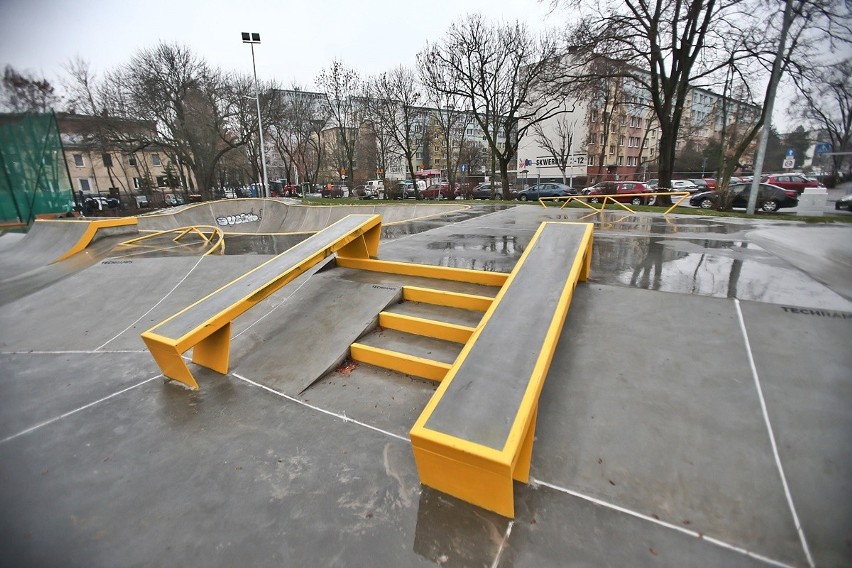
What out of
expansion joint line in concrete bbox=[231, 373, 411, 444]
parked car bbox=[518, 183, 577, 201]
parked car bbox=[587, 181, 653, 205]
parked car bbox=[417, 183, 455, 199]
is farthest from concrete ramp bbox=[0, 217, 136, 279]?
parked car bbox=[518, 183, 577, 201]

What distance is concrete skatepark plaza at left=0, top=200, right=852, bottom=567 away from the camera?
6.70 ft

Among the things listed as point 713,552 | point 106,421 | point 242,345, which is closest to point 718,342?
point 713,552

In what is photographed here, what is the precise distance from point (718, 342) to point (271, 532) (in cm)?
392

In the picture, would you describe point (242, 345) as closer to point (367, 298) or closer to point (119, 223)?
point (367, 298)

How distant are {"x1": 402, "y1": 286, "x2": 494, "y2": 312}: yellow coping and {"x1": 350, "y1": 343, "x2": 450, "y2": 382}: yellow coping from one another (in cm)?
100

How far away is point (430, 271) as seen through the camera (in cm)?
520

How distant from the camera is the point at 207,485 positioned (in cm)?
253

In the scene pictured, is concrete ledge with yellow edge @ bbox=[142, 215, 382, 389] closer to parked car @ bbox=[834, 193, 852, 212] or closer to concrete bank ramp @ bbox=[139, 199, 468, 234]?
parked car @ bbox=[834, 193, 852, 212]

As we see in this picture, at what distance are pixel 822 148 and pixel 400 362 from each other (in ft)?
13.3

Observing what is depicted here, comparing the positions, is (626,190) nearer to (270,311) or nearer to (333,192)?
(270,311)

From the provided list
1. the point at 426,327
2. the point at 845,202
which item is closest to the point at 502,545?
the point at 426,327

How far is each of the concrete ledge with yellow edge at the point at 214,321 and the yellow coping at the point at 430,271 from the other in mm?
728

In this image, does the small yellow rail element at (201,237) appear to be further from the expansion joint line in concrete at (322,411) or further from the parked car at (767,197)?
the parked car at (767,197)

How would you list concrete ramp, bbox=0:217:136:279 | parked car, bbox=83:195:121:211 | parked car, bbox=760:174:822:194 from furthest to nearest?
parked car, bbox=83:195:121:211 → parked car, bbox=760:174:822:194 → concrete ramp, bbox=0:217:136:279
